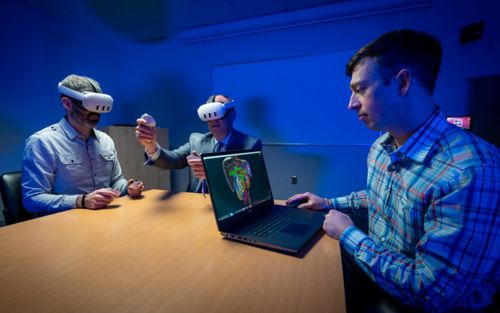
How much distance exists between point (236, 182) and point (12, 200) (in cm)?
130

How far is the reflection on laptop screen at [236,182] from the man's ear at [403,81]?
632 mm

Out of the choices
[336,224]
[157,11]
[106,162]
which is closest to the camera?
[336,224]

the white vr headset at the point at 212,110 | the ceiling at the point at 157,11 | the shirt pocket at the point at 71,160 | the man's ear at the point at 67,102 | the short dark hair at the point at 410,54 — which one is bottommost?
the shirt pocket at the point at 71,160

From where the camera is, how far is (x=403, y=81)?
2.56 feet

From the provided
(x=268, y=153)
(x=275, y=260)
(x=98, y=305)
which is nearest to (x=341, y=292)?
(x=275, y=260)

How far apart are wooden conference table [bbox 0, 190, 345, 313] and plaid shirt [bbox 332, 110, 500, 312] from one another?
15 cm

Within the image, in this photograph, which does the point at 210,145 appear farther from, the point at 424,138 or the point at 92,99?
the point at 424,138

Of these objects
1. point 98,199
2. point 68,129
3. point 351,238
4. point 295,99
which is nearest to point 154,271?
point 351,238

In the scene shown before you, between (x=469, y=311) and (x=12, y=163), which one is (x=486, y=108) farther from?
(x=12, y=163)

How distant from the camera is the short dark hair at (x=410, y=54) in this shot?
30.7 inches

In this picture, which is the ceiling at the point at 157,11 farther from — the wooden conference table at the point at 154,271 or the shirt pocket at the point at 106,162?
the wooden conference table at the point at 154,271

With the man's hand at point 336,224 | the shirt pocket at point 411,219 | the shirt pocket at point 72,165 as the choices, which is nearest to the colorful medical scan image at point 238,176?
the man's hand at point 336,224

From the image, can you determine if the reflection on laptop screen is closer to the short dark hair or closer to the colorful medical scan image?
the colorful medical scan image

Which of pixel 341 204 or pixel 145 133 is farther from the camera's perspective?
pixel 145 133
